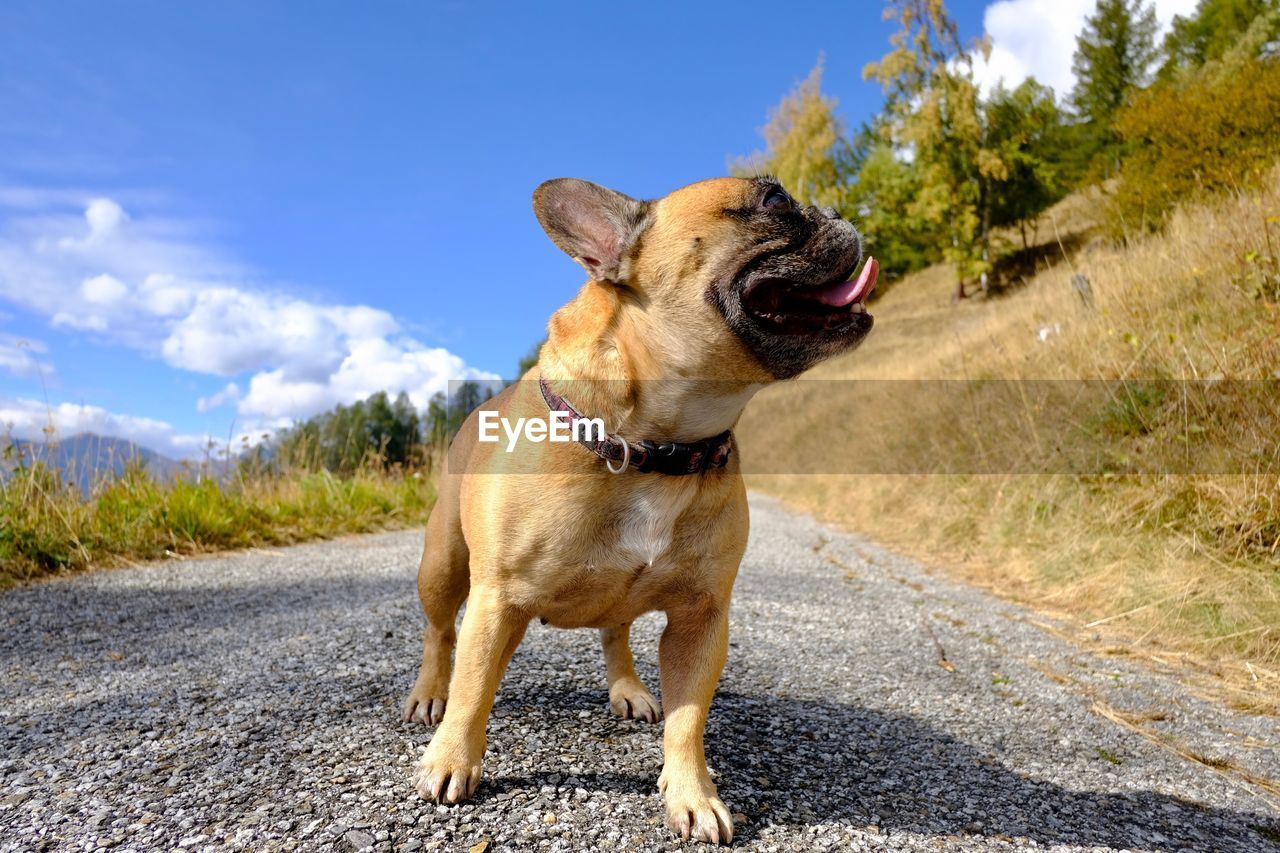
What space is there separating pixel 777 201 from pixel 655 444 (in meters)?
0.98

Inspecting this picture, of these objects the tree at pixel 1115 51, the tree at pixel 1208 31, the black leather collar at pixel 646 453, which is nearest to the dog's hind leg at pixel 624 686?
the black leather collar at pixel 646 453

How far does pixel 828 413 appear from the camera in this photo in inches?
737

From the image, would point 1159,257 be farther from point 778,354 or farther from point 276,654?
point 276,654

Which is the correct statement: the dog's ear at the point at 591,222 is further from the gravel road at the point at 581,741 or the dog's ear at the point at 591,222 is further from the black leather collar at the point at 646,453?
the gravel road at the point at 581,741

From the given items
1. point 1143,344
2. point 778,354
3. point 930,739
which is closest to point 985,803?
point 930,739

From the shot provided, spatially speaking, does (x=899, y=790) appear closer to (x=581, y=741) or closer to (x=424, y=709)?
(x=581, y=741)

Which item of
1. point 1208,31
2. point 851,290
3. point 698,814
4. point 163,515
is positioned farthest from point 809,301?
point 1208,31

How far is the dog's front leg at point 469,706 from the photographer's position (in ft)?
7.59

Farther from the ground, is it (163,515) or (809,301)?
(809,301)

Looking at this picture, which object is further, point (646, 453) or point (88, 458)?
point (88, 458)

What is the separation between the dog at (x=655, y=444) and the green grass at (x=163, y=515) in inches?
208

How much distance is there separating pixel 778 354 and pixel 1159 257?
8431mm

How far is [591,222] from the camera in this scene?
2529 mm

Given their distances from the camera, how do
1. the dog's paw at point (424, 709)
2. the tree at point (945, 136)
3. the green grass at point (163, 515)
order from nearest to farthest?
1. the dog's paw at point (424, 709)
2. the green grass at point (163, 515)
3. the tree at point (945, 136)
